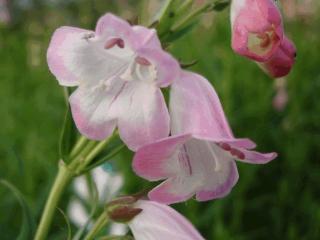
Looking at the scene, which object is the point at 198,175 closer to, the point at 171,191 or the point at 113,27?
the point at 171,191

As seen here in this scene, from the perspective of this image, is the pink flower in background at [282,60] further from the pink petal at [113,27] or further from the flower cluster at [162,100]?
the pink petal at [113,27]

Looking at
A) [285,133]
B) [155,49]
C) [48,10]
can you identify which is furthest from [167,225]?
[48,10]

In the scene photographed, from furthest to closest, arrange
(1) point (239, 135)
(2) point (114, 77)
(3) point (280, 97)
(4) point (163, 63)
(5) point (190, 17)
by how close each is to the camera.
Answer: (3) point (280, 97)
(1) point (239, 135)
(5) point (190, 17)
(2) point (114, 77)
(4) point (163, 63)

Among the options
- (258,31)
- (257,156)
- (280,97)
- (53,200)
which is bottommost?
(280,97)

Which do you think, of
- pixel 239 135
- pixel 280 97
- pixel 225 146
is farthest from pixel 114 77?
pixel 280 97

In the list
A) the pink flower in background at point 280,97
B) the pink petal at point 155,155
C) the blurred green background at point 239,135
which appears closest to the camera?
the pink petal at point 155,155

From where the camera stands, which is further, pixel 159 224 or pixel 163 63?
pixel 159 224

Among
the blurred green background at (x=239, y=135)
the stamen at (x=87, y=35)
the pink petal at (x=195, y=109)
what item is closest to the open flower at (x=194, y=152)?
the pink petal at (x=195, y=109)

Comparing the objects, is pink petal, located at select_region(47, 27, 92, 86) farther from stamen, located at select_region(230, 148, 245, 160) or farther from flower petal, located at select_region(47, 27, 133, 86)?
stamen, located at select_region(230, 148, 245, 160)
